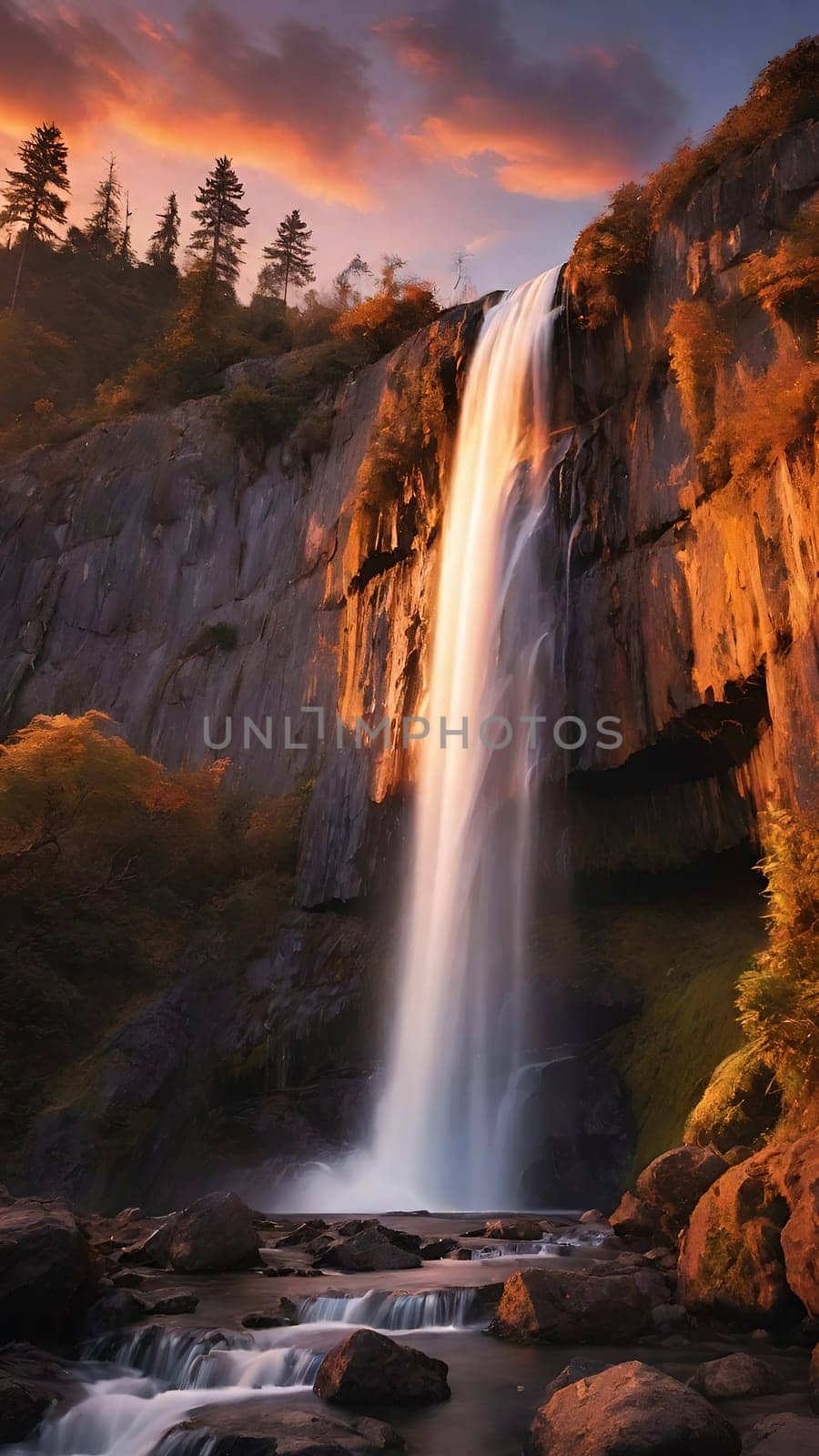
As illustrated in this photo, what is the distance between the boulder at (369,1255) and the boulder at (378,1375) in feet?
13.1

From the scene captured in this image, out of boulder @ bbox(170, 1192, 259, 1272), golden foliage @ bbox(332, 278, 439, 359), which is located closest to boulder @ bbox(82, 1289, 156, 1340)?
boulder @ bbox(170, 1192, 259, 1272)

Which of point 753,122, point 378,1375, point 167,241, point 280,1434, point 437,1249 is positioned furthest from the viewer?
point 167,241

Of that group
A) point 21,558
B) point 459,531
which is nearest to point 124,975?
point 459,531

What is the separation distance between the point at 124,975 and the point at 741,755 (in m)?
17.8

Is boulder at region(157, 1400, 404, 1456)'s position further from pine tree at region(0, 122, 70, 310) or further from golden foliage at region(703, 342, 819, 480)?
pine tree at region(0, 122, 70, 310)

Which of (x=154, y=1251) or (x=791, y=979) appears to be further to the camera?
(x=154, y=1251)

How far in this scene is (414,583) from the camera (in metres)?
27.9

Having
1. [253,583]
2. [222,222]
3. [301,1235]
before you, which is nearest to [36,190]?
[222,222]

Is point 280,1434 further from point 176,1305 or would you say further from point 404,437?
point 404,437

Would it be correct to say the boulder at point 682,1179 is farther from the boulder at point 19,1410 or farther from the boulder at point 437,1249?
the boulder at point 19,1410

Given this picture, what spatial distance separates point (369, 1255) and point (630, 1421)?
6.92 metres

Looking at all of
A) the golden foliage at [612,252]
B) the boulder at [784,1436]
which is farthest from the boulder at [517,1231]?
the golden foliage at [612,252]

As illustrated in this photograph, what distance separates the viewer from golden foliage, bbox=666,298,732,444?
20.3 meters

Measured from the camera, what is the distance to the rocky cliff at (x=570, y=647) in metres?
18.6
